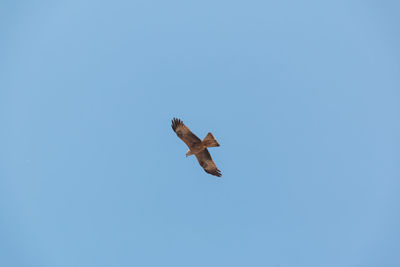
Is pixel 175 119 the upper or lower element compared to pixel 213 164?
upper

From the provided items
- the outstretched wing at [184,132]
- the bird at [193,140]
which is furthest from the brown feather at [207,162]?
the outstretched wing at [184,132]

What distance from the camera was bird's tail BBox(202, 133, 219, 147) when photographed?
1490cm

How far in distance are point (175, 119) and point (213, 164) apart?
322 cm

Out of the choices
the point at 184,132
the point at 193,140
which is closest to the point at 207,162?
the point at 193,140

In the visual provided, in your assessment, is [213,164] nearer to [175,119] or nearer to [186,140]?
[186,140]

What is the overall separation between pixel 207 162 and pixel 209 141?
207cm

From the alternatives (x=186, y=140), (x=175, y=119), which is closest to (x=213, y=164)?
(x=186, y=140)

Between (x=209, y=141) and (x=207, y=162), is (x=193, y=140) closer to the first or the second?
(x=209, y=141)

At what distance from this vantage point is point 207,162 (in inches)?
666

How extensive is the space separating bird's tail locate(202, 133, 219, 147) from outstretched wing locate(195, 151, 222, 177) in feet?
3.50

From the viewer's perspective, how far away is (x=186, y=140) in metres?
15.8

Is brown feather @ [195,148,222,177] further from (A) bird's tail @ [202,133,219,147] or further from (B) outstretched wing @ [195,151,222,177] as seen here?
(A) bird's tail @ [202,133,219,147]

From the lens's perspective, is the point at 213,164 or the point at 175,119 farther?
the point at 213,164

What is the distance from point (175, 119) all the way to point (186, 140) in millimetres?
1148
